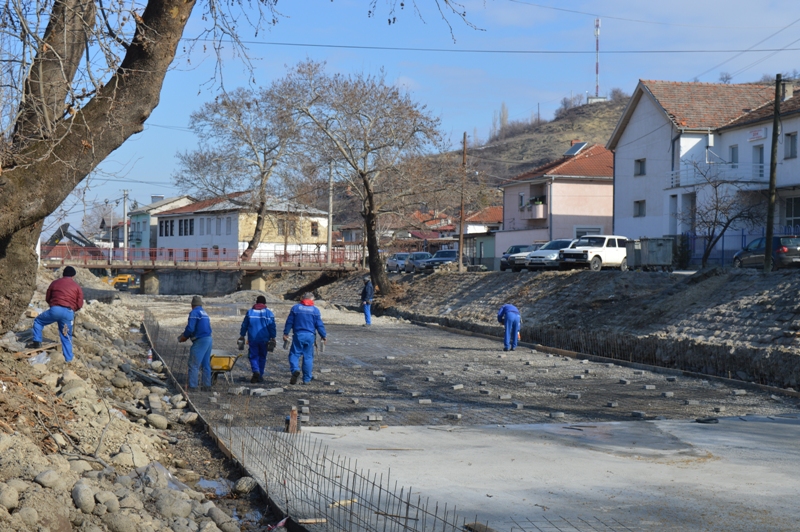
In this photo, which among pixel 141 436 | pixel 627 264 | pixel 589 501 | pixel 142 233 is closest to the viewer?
pixel 589 501

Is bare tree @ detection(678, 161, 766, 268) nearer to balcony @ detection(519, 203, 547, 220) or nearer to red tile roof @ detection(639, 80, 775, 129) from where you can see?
red tile roof @ detection(639, 80, 775, 129)

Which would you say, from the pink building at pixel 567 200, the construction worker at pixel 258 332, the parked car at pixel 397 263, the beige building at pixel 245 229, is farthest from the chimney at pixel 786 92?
the beige building at pixel 245 229

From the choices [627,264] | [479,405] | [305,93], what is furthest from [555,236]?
[479,405]

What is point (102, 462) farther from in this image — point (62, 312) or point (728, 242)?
point (728, 242)

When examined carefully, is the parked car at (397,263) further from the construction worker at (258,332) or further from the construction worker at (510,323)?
the construction worker at (258,332)

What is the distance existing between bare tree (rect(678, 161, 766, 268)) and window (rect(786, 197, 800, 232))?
3.40 ft

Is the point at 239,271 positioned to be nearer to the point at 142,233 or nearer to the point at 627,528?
the point at 142,233

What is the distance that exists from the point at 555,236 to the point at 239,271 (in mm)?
23860

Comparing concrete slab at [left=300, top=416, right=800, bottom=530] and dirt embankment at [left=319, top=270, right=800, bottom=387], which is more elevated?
dirt embankment at [left=319, top=270, right=800, bottom=387]

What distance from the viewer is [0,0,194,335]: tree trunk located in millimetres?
7668

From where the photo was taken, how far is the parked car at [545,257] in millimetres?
36500

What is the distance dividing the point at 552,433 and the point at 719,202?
2781 centimetres

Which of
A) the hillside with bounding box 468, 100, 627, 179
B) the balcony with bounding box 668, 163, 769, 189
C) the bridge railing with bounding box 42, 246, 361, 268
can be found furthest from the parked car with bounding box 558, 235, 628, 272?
the hillside with bounding box 468, 100, 627, 179

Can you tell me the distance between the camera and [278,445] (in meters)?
9.34
